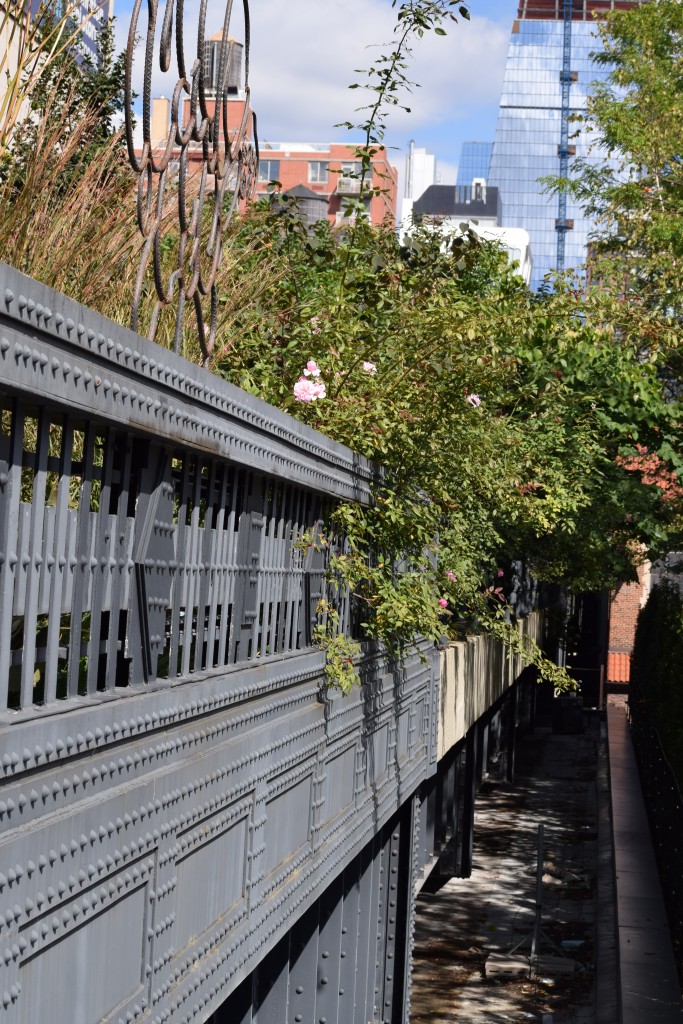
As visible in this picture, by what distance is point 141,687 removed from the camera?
10.1ft

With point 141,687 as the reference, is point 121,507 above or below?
above

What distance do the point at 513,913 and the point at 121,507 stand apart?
14145 mm

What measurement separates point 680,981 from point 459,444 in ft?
20.7

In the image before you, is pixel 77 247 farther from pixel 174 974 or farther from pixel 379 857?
pixel 379 857

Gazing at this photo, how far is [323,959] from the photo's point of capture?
5977mm

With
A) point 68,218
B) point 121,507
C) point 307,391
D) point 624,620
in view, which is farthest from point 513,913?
point 624,620

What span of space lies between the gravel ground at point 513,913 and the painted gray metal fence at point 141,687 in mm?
8350

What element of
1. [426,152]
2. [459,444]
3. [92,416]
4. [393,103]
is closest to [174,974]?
[92,416]

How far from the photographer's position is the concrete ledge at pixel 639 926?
396 inches

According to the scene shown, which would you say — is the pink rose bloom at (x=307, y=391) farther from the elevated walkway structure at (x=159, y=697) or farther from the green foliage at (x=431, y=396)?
the elevated walkway structure at (x=159, y=697)

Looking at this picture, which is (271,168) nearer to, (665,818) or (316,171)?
(316,171)

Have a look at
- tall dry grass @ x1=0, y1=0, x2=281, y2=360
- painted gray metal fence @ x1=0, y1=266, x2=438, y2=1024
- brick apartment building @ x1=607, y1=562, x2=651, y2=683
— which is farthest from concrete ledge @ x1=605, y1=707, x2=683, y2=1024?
brick apartment building @ x1=607, y1=562, x2=651, y2=683

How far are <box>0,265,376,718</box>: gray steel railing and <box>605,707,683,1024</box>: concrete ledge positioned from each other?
6663 millimetres

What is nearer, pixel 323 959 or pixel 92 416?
pixel 92 416
